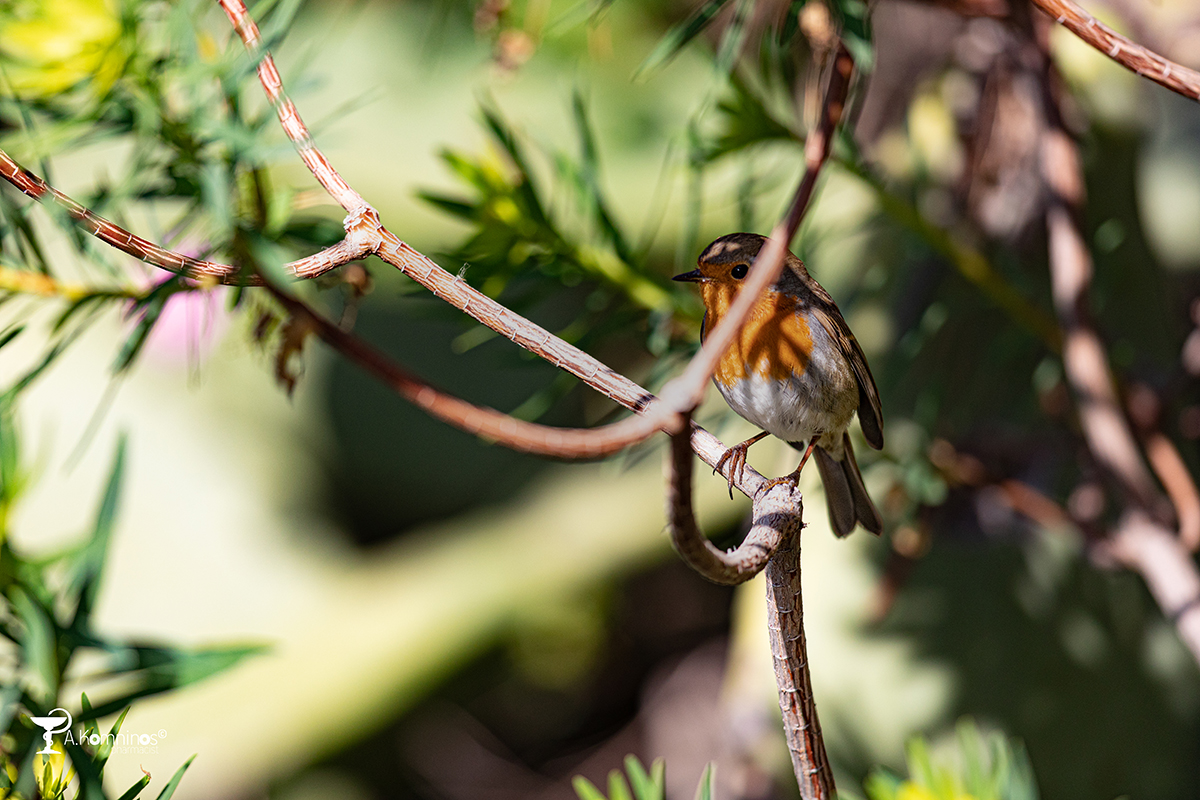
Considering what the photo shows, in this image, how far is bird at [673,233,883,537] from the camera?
0.46 meters

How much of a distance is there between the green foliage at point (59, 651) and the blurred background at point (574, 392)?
0.10ft

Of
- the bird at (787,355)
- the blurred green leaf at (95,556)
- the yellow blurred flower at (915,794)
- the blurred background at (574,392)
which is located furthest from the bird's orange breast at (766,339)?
the blurred green leaf at (95,556)

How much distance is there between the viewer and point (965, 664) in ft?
2.35

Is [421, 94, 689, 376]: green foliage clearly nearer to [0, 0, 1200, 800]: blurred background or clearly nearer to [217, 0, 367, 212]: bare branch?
[0, 0, 1200, 800]: blurred background

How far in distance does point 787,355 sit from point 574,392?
83 centimetres

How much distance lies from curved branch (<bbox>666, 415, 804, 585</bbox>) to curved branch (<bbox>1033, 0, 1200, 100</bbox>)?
204 millimetres

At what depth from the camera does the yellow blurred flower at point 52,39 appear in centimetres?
48

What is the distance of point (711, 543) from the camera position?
0.27 m

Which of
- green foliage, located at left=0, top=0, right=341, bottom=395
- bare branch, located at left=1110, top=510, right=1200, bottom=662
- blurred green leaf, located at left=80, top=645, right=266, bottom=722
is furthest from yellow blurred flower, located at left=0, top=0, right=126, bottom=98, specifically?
bare branch, located at left=1110, top=510, right=1200, bottom=662

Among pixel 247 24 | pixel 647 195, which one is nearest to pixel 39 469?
pixel 247 24

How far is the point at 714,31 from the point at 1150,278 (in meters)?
0.89

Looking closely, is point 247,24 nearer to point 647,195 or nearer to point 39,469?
point 39,469

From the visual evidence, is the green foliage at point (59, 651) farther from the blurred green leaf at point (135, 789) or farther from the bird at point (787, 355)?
the bird at point (787, 355)

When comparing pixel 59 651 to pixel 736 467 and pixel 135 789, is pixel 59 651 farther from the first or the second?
pixel 736 467
